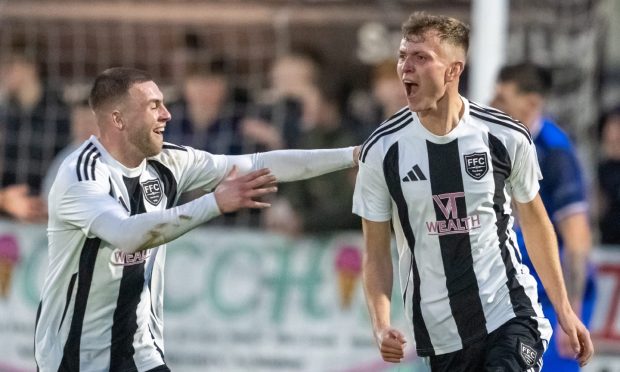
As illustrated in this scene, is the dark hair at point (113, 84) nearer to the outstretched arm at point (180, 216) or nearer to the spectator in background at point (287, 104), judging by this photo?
the outstretched arm at point (180, 216)

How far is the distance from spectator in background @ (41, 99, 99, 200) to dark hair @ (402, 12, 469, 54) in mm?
4946

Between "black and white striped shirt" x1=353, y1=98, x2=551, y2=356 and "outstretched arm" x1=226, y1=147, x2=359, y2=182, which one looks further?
"outstretched arm" x1=226, y1=147, x2=359, y2=182

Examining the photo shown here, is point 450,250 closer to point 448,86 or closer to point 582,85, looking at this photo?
point 448,86

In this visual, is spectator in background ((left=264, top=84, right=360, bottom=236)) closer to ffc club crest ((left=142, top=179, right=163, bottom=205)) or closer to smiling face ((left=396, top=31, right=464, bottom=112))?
ffc club crest ((left=142, top=179, right=163, bottom=205))

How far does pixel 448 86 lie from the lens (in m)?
6.50

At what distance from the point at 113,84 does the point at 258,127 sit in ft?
14.1

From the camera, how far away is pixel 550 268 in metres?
6.59

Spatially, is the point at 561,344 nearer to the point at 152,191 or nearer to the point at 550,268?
the point at 550,268

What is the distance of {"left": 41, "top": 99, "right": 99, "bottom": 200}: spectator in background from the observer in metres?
11.1

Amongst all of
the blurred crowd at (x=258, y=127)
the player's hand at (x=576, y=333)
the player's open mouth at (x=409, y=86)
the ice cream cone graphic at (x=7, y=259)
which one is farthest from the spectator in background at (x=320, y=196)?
the player's hand at (x=576, y=333)

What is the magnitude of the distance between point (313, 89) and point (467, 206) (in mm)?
4905

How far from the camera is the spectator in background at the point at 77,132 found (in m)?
11.1

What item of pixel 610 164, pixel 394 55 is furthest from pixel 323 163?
pixel 394 55

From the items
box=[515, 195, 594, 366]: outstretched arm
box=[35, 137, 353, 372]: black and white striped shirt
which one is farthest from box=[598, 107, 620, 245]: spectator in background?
box=[35, 137, 353, 372]: black and white striped shirt
